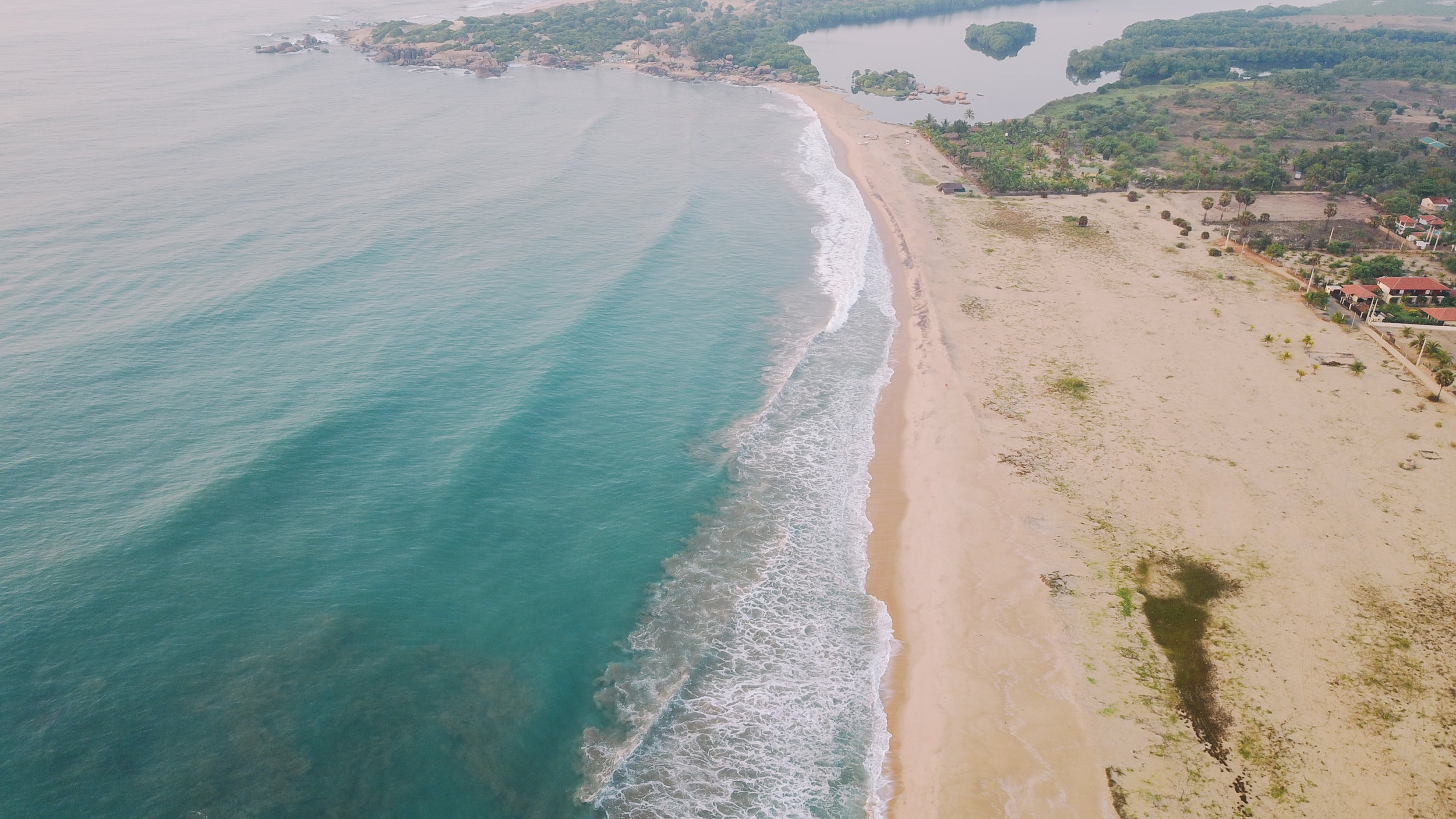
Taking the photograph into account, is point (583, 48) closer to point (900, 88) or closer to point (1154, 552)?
point (900, 88)

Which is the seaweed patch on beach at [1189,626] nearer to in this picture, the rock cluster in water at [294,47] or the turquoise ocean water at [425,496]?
the turquoise ocean water at [425,496]

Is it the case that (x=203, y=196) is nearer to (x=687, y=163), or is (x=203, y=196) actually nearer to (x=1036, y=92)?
(x=687, y=163)

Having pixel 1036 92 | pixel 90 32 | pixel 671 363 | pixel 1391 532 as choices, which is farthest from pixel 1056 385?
pixel 90 32

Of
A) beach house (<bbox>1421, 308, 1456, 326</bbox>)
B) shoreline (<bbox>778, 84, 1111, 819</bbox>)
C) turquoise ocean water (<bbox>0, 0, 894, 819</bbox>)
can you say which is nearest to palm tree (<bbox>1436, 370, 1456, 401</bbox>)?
beach house (<bbox>1421, 308, 1456, 326</bbox>)

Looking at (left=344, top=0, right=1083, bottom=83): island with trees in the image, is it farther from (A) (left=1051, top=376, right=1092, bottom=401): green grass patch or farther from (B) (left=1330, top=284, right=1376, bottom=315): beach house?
(A) (left=1051, top=376, right=1092, bottom=401): green grass patch

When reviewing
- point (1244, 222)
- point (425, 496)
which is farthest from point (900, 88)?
point (425, 496)

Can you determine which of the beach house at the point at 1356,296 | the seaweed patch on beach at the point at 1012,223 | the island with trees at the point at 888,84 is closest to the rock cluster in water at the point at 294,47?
the island with trees at the point at 888,84
